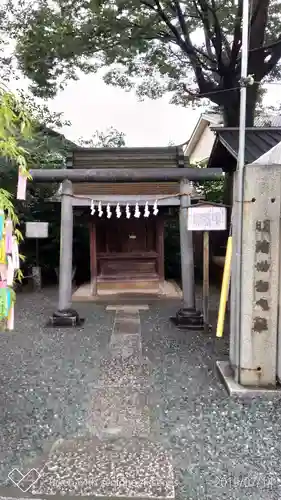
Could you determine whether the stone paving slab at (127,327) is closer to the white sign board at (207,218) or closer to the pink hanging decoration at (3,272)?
the white sign board at (207,218)

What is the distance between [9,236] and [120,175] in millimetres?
3758

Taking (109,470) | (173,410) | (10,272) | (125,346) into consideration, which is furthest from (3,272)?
(125,346)

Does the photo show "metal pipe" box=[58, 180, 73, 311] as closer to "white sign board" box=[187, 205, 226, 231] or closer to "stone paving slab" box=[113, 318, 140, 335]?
"stone paving slab" box=[113, 318, 140, 335]

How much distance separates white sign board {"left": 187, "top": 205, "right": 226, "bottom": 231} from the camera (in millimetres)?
6027

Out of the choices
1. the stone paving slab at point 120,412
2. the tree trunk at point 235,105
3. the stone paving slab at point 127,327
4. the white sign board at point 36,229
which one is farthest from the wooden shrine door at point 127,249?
the stone paving slab at point 120,412

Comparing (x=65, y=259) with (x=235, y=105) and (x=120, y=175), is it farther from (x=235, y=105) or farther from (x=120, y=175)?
(x=235, y=105)

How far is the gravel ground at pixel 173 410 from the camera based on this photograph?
2.73 m

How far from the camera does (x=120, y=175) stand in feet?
21.8

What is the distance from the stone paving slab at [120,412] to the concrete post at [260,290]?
1.08m

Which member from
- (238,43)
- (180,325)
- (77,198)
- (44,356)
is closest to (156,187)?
(77,198)

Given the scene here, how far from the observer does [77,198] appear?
690 cm

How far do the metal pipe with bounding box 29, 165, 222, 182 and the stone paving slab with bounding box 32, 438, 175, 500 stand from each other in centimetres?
443

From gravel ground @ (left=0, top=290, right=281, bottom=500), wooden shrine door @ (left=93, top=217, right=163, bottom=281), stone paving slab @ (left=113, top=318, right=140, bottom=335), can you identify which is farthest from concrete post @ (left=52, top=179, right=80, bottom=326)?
wooden shrine door @ (left=93, top=217, right=163, bottom=281)

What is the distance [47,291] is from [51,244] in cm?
156
